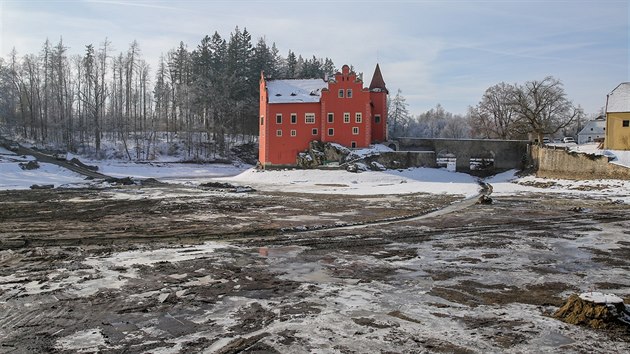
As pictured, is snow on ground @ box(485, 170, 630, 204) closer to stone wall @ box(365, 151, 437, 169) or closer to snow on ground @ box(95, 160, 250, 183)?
stone wall @ box(365, 151, 437, 169)

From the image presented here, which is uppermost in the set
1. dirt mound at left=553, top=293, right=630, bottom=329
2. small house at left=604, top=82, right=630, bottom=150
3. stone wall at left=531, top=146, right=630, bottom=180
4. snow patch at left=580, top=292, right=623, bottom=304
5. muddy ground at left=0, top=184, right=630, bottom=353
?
small house at left=604, top=82, right=630, bottom=150

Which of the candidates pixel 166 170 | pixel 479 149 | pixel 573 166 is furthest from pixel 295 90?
pixel 573 166

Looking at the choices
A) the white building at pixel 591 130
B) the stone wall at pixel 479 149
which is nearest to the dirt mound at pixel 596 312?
the stone wall at pixel 479 149

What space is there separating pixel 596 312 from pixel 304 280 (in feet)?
20.5

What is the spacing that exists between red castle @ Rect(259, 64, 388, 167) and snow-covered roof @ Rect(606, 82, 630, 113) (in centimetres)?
2356

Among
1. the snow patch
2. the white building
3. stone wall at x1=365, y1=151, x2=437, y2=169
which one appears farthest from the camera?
the white building

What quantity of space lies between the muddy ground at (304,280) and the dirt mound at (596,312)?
24cm

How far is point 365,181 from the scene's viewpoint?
45.7 metres

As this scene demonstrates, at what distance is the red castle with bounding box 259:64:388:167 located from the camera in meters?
54.8

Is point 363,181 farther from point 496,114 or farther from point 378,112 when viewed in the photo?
point 496,114

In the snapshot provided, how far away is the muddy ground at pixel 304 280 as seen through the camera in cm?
818

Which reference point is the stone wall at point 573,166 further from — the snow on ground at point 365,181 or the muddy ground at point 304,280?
the muddy ground at point 304,280

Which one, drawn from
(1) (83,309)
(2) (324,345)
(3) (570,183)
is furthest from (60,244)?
(3) (570,183)

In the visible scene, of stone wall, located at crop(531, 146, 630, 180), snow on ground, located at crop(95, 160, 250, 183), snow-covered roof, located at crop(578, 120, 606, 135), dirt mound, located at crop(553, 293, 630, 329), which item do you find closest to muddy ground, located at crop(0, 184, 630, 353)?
dirt mound, located at crop(553, 293, 630, 329)
